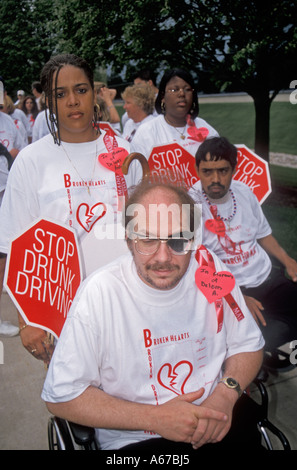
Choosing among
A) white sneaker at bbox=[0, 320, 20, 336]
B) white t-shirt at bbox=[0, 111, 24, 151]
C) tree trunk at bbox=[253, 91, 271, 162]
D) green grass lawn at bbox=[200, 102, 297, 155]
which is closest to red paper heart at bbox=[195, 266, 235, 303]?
white sneaker at bbox=[0, 320, 20, 336]

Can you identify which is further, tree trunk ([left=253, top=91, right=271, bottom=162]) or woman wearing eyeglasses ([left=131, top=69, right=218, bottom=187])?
tree trunk ([left=253, top=91, right=271, bottom=162])

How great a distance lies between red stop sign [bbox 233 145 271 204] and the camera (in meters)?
3.37

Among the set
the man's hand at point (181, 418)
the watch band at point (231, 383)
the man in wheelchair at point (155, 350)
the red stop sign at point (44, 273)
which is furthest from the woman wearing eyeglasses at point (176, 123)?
the man's hand at point (181, 418)

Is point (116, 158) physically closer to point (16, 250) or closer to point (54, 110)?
point (54, 110)

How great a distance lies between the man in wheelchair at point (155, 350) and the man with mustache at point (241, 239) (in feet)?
3.08

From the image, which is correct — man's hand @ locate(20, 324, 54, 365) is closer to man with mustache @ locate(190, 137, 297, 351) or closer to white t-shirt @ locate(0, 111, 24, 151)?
man with mustache @ locate(190, 137, 297, 351)

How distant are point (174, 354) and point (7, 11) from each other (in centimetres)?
2080

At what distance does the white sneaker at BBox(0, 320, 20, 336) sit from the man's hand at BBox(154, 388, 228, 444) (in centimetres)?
263

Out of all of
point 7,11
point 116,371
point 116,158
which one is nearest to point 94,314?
point 116,371

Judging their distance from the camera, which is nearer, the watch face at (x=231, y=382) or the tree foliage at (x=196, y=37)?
the watch face at (x=231, y=382)

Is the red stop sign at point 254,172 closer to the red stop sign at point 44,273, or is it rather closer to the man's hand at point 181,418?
the red stop sign at point 44,273

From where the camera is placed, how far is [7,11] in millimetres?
19266

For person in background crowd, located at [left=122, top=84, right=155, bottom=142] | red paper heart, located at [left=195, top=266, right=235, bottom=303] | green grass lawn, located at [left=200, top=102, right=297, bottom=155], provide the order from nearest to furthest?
red paper heart, located at [left=195, top=266, right=235, bottom=303], person in background crowd, located at [left=122, top=84, right=155, bottom=142], green grass lawn, located at [left=200, top=102, right=297, bottom=155]

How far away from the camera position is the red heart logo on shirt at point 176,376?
1828 mm
